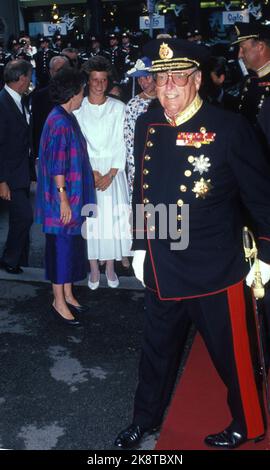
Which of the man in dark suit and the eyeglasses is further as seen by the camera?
the man in dark suit

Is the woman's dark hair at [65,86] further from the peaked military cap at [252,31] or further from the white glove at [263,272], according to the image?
the white glove at [263,272]

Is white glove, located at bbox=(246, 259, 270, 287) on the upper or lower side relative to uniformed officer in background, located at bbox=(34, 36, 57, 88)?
upper

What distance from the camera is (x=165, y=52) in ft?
8.89

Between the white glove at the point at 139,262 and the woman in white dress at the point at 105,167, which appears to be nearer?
the white glove at the point at 139,262

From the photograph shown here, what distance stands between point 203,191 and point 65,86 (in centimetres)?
198

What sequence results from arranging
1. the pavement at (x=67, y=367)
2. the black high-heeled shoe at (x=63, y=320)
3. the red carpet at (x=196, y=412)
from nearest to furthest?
the red carpet at (x=196, y=412)
the pavement at (x=67, y=367)
the black high-heeled shoe at (x=63, y=320)

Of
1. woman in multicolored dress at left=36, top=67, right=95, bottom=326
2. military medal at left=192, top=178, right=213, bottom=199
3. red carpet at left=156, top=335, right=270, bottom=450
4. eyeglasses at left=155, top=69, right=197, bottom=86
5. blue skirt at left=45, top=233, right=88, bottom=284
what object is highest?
eyeglasses at left=155, top=69, right=197, bottom=86

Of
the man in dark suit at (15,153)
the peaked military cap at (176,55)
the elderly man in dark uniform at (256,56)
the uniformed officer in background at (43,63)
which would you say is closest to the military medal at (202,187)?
the peaked military cap at (176,55)

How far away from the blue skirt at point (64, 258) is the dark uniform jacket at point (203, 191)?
168cm

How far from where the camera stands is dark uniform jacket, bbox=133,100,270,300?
2.69m

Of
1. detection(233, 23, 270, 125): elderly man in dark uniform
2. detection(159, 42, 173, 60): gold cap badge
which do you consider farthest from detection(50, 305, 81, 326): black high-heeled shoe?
detection(159, 42, 173, 60): gold cap badge

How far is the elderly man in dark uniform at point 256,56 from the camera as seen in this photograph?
4.45m

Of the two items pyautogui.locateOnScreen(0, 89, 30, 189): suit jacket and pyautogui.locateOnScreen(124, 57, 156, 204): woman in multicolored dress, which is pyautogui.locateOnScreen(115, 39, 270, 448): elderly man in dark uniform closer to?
pyautogui.locateOnScreen(124, 57, 156, 204): woman in multicolored dress

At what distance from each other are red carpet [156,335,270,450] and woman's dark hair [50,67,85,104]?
6.51 feet
